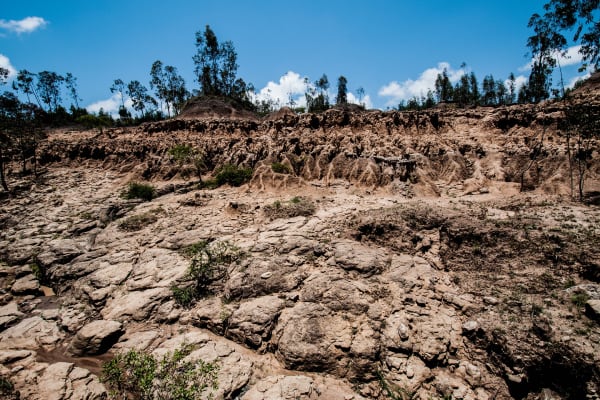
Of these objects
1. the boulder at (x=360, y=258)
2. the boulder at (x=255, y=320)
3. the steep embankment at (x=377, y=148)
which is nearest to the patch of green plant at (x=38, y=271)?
the boulder at (x=255, y=320)

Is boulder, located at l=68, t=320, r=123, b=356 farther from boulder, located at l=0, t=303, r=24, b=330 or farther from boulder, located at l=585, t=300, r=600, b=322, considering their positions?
boulder, located at l=585, t=300, r=600, b=322

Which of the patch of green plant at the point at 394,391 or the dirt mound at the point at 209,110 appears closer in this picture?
the patch of green plant at the point at 394,391

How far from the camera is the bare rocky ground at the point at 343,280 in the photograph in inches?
300

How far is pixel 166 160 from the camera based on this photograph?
2400cm

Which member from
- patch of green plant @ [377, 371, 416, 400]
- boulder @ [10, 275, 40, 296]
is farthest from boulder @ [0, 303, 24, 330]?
patch of green plant @ [377, 371, 416, 400]

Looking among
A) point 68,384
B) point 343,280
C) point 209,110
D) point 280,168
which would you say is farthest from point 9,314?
point 209,110

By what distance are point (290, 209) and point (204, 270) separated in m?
5.99

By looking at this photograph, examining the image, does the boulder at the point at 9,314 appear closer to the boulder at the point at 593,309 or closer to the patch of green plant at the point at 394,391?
the patch of green plant at the point at 394,391

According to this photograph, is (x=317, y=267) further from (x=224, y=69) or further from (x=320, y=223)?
(x=224, y=69)

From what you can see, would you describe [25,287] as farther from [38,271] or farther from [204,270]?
[204,270]

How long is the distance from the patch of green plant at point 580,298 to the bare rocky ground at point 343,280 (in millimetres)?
45

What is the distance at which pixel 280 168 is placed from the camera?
20.5m

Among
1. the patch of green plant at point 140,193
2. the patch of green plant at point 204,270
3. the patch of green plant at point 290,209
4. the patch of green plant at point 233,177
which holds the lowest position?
the patch of green plant at point 204,270

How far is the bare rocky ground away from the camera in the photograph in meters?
7.62
